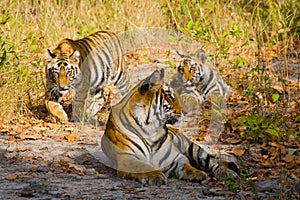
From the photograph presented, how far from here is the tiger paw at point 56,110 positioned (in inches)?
272

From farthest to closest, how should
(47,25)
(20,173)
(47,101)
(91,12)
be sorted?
(91,12)
(47,25)
(47,101)
(20,173)

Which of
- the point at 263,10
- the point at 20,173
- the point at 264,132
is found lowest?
the point at 20,173

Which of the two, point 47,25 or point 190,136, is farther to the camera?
point 47,25

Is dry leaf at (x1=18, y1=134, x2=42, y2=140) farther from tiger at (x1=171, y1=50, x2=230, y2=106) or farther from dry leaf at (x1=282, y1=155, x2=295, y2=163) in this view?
dry leaf at (x1=282, y1=155, x2=295, y2=163)

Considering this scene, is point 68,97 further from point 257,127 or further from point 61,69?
point 257,127

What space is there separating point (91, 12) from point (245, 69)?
271 cm

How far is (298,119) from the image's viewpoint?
19.6 feet

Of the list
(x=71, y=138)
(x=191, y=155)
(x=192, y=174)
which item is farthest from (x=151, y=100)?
(x=71, y=138)

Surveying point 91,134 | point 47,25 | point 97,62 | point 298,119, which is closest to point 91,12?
point 47,25

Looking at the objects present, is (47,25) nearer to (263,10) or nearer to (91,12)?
(91,12)

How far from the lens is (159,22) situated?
9734 mm

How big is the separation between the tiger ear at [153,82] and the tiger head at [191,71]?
93.6 inches

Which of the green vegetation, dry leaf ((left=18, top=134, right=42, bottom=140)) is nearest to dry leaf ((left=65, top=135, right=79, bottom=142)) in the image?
dry leaf ((left=18, top=134, right=42, bottom=140))

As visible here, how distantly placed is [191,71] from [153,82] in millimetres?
2485
